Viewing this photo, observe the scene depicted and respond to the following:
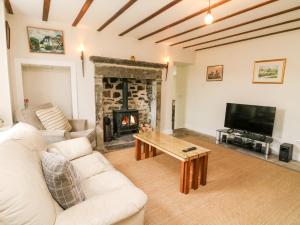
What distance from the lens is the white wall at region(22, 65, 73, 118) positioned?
3.38 m

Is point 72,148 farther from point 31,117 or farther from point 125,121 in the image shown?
point 125,121

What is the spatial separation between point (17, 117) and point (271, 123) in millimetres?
4729

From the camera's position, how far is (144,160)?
10.7 ft

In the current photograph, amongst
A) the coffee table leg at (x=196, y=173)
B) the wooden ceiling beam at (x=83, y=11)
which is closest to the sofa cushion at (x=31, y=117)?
the wooden ceiling beam at (x=83, y=11)

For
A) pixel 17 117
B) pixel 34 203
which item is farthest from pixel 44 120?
pixel 34 203

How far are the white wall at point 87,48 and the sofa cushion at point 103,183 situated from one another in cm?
226

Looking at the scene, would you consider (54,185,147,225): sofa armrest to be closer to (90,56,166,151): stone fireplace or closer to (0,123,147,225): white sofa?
(0,123,147,225): white sofa

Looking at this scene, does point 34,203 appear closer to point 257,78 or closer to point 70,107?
point 70,107

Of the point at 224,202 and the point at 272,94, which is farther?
the point at 272,94

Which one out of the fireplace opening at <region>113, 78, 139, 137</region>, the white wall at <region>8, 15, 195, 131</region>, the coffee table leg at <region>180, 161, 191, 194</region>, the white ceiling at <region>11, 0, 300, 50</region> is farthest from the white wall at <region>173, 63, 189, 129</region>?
the coffee table leg at <region>180, 161, 191, 194</region>

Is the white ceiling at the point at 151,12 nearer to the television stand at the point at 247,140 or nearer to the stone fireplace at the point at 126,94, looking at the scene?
the stone fireplace at the point at 126,94

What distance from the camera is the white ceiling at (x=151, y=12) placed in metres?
2.38

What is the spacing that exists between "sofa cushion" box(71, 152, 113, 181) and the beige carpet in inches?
26.6

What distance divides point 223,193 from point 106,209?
1.75 metres
